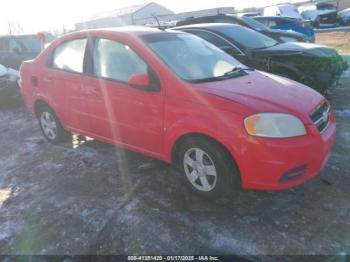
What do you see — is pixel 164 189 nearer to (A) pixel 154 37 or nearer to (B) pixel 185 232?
(B) pixel 185 232

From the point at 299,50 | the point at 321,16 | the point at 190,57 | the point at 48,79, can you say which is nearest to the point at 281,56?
the point at 299,50

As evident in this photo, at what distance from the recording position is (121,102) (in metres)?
3.79

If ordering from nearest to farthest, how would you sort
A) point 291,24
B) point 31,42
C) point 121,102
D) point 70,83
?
point 121,102
point 70,83
point 31,42
point 291,24

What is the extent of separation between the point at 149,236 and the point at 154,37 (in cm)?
224

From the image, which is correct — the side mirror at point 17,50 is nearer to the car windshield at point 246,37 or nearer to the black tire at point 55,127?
the black tire at point 55,127

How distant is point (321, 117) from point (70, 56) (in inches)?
128

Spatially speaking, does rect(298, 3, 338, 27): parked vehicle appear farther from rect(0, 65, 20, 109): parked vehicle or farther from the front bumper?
the front bumper

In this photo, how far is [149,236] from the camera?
9.77ft

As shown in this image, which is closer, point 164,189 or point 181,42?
point 164,189

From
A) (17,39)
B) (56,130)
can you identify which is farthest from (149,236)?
(17,39)

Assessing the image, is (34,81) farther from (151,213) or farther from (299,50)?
(299,50)

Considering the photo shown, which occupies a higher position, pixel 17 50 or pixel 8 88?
pixel 17 50

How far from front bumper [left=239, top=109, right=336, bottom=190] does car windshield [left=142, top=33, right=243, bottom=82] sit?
101 centimetres

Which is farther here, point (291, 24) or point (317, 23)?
point (317, 23)
